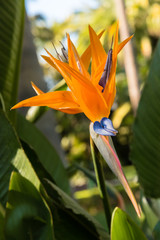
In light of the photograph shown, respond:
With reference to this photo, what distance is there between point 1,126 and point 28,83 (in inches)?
25.6

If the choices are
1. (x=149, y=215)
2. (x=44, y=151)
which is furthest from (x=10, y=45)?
(x=149, y=215)

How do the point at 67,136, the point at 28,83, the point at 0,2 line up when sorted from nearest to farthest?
the point at 0,2
the point at 28,83
the point at 67,136

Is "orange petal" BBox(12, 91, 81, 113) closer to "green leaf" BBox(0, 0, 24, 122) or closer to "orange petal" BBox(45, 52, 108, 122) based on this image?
"orange petal" BBox(45, 52, 108, 122)

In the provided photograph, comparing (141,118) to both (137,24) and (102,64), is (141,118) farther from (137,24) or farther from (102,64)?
(137,24)

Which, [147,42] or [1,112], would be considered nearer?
[1,112]

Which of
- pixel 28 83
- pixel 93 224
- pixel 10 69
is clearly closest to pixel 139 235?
pixel 93 224

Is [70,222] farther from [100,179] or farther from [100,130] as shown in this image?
[100,130]

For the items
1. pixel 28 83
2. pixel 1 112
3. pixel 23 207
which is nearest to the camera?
pixel 23 207

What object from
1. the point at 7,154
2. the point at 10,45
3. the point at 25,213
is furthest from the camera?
the point at 10,45

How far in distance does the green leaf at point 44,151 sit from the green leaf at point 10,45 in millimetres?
57

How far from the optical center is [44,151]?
2.42 ft

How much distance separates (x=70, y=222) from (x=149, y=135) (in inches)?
10.2

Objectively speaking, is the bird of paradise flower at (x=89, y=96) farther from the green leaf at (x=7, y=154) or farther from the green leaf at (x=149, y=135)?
the green leaf at (x=149, y=135)

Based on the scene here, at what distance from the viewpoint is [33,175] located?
441 millimetres
